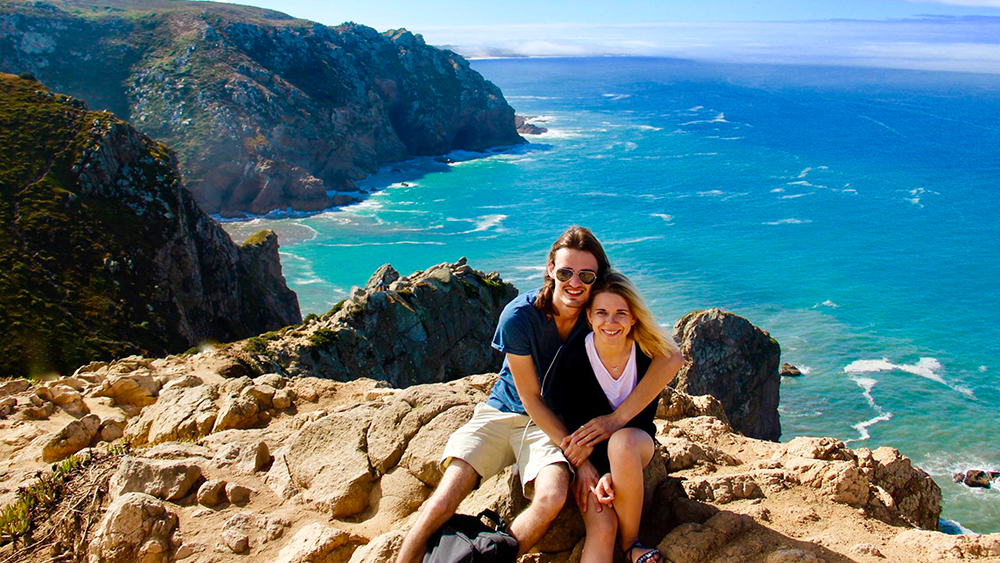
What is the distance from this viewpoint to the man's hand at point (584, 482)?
7031 millimetres

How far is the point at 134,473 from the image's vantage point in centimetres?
912

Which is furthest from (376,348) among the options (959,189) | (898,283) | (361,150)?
(959,189)

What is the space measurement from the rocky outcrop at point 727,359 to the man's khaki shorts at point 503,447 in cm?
3143

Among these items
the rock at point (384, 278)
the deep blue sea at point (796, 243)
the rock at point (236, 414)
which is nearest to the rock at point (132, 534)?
the rock at point (236, 414)

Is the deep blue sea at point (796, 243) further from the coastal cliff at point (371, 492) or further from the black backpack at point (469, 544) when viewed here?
the black backpack at point (469, 544)

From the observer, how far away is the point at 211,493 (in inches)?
355

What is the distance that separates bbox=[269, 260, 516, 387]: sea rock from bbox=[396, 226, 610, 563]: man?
68.1 ft

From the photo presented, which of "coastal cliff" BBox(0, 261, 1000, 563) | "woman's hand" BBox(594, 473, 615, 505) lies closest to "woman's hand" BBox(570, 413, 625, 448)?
"woman's hand" BBox(594, 473, 615, 505)

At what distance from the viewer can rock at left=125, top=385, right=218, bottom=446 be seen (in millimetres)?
12672

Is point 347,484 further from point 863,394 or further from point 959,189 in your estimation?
point 959,189

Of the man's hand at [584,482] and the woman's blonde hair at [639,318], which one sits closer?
the man's hand at [584,482]

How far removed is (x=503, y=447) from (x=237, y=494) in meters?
3.71

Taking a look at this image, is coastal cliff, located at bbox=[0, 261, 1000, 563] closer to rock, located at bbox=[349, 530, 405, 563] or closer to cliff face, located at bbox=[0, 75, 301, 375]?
rock, located at bbox=[349, 530, 405, 563]

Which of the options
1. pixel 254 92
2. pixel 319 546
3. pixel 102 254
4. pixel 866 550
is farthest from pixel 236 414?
pixel 254 92
